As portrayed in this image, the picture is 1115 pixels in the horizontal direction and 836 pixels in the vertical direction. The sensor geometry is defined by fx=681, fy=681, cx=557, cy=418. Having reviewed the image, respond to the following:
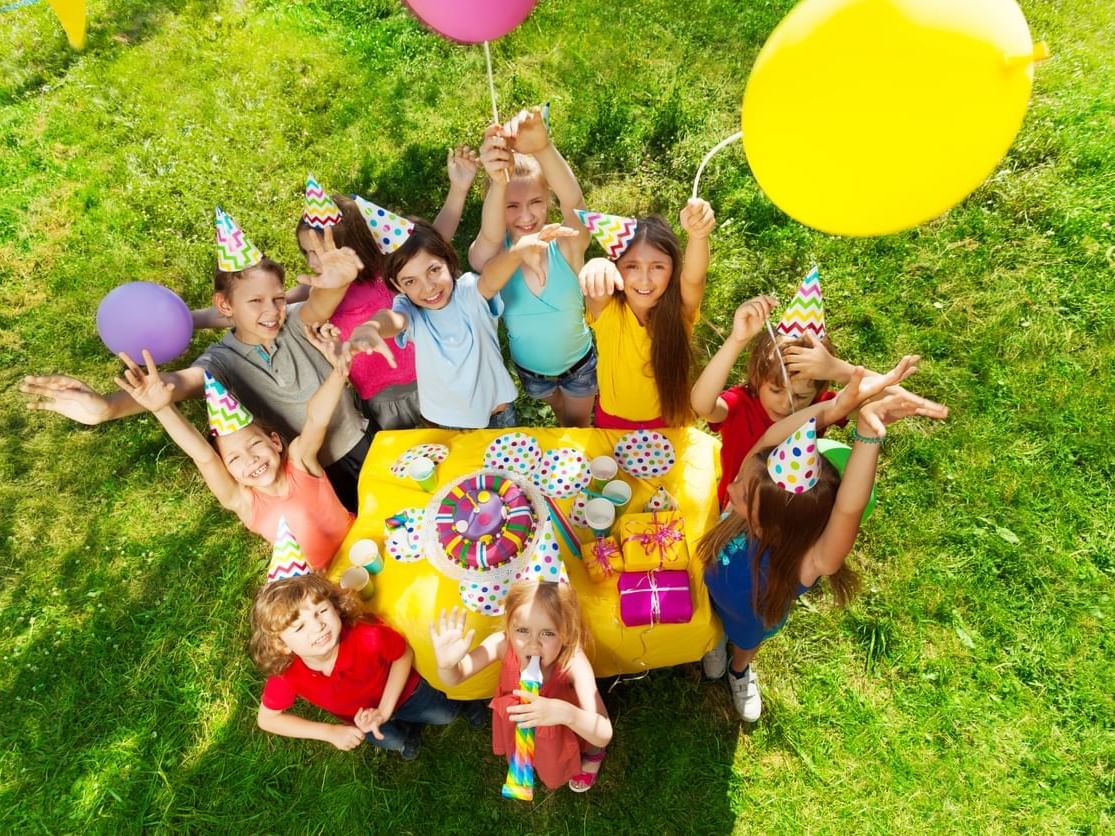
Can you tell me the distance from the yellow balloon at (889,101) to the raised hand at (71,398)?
2.81 metres

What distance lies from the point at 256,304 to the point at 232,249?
0.82 feet

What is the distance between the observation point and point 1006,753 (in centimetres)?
311

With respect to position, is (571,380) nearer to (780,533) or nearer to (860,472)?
(780,533)

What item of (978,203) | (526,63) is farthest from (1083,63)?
(526,63)

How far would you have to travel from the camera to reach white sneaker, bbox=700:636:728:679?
3.29 meters

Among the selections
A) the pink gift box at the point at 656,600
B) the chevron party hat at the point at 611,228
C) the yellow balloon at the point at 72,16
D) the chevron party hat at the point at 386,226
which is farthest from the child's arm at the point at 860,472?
the yellow balloon at the point at 72,16

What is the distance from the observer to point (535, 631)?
8.04 ft

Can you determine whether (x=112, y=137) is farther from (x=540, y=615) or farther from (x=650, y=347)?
(x=540, y=615)

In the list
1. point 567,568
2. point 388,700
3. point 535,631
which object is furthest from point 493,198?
point 388,700

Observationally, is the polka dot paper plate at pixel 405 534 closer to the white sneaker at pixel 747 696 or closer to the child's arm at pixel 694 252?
the child's arm at pixel 694 252

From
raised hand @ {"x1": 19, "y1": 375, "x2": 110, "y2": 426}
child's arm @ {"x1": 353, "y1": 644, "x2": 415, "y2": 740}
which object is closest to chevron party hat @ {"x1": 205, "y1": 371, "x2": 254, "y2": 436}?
raised hand @ {"x1": 19, "y1": 375, "x2": 110, "y2": 426}

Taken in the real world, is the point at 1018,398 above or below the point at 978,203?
below

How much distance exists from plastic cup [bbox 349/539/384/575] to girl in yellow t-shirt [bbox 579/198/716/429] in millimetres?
1330

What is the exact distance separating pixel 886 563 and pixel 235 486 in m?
3.31
